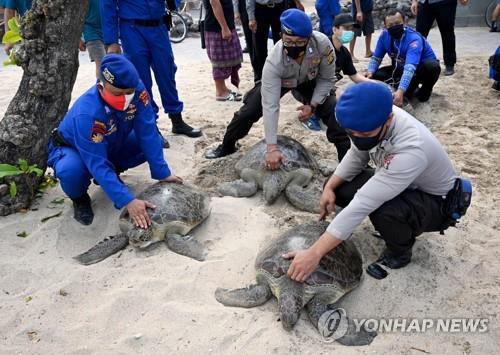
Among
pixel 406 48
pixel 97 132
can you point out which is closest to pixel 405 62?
pixel 406 48

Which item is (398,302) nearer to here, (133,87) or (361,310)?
(361,310)

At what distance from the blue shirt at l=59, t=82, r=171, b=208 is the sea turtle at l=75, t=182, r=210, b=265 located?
17cm

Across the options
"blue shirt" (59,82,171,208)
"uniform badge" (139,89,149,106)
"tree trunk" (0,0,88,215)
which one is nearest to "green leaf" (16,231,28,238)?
"tree trunk" (0,0,88,215)

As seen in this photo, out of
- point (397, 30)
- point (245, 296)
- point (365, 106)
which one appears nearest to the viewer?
point (365, 106)

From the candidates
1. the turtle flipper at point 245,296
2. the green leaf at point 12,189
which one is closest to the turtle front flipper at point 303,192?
the turtle flipper at point 245,296

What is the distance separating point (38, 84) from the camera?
9.89ft

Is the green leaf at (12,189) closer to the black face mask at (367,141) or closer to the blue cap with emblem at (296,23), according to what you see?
the blue cap with emblem at (296,23)

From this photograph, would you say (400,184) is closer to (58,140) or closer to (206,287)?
(206,287)

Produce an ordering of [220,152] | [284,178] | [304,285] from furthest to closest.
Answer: [220,152]
[284,178]
[304,285]

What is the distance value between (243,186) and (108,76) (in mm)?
1223

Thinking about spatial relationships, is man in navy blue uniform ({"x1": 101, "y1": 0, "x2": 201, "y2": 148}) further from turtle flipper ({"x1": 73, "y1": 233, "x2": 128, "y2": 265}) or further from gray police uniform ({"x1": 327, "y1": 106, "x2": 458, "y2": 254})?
gray police uniform ({"x1": 327, "y1": 106, "x2": 458, "y2": 254})

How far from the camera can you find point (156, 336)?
200cm

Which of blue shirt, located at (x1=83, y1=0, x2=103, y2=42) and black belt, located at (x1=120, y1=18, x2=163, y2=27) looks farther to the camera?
blue shirt, located at (x1=83, y1=0, x2=103, y2=42)

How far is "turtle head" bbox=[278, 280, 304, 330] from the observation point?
1986 mm
